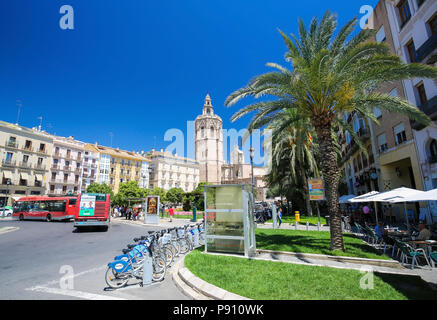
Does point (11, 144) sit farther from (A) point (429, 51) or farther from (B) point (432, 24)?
(B) point (432, 24)

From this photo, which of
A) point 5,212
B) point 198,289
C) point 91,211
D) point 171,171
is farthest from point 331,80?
point 171,171

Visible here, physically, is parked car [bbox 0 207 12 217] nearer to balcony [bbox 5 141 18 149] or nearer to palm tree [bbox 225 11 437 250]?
balcony [bbox 5 141 18 149]

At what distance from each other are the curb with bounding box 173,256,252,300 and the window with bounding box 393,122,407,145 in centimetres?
1829

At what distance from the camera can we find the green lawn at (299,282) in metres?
4.18

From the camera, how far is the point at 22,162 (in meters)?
38.8

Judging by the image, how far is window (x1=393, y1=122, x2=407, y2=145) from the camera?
54.4ft

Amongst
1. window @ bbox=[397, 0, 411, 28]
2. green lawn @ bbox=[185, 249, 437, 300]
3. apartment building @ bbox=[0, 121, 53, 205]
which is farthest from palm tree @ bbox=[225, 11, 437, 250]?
apartment building @ bbox=[0, 121, 53, 205]

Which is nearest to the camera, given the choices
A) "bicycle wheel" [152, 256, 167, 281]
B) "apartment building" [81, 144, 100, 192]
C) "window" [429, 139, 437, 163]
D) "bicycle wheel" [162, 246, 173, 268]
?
"bicycle wheel" [152, 256, 167, 281]

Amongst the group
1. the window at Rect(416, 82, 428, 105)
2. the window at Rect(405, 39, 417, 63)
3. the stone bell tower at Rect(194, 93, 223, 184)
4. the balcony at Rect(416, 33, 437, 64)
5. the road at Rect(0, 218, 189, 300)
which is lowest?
the road at Rect(0, 218, 189, 300)

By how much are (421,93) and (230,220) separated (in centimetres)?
1582
